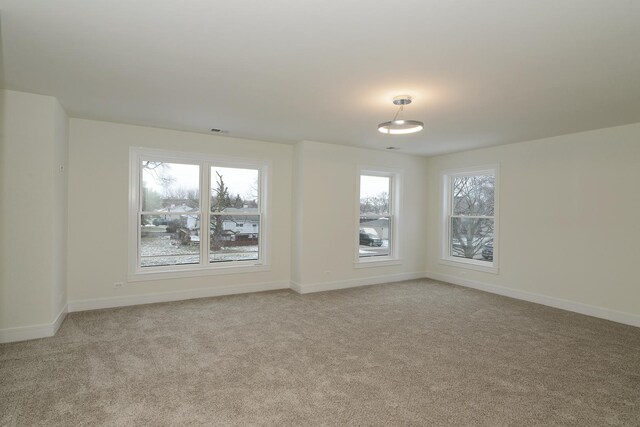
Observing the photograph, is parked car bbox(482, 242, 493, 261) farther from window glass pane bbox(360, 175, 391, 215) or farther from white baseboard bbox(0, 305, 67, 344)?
white baseboard bbox(0, 305, 67, 344)

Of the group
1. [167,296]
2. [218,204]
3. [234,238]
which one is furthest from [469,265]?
[167,296]

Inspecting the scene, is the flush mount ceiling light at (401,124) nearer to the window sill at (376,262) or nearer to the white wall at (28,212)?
the window sill at (376,262)

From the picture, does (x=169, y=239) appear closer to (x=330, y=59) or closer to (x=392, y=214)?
(x=330, y=59)

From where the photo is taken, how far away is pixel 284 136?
5.26 meters

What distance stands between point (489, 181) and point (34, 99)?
6.42 meters

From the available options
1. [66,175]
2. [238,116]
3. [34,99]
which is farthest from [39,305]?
[238,116]

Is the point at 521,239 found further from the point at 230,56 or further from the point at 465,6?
the point at 230,56

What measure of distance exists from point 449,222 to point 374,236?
1493mm

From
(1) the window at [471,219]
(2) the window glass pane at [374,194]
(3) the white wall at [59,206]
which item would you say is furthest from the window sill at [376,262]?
(3) the white wall at [59,206]

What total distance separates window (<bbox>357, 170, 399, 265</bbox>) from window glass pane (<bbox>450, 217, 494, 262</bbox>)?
1.14 meters

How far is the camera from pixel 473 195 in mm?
6336

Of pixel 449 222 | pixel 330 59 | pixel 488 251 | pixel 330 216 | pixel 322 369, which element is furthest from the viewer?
pixel 449 222

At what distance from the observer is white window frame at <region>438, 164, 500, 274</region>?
18.9 ft

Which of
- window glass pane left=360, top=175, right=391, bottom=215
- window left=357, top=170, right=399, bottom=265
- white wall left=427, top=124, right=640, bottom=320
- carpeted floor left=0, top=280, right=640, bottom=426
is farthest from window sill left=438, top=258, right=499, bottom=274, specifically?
window glass pane left=360, top=175, right=391, bottom=215
